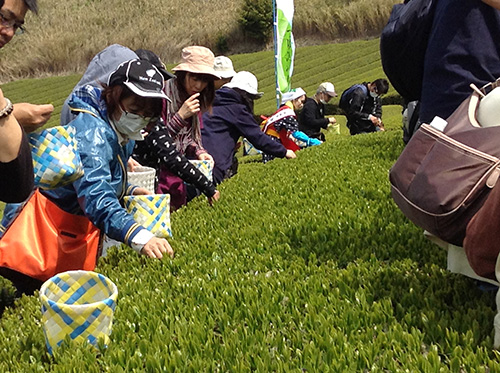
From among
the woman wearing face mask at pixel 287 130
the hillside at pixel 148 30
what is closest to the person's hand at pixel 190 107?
the woman wearing face mask at pixel 287 130

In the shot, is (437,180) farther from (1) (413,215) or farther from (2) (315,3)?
(2) (315,3)

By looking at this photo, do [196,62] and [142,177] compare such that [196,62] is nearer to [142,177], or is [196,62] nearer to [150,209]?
[142,177]

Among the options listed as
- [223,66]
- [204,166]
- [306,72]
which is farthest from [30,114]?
[306,72]

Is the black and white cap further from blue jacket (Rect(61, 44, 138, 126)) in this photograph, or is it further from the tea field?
the tea field

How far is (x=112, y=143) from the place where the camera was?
12.3 ft

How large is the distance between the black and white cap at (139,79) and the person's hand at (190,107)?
1.68 meters

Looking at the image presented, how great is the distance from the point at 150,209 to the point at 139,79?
901 mm

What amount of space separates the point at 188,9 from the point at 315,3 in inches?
543

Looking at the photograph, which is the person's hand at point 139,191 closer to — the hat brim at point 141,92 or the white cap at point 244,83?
the hat brim at point 141,92

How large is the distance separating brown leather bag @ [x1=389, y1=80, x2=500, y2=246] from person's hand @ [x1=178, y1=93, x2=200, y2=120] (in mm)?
3224

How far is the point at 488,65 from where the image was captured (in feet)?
9.69

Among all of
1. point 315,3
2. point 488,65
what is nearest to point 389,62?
point 488,65

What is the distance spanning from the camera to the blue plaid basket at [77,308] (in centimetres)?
242

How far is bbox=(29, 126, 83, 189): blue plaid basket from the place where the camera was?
2658mm
